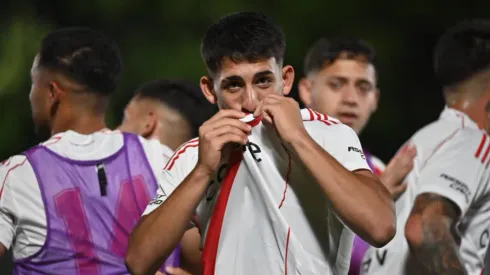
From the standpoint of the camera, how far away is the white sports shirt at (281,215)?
3818 millimetres

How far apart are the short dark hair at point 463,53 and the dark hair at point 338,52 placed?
807 mm

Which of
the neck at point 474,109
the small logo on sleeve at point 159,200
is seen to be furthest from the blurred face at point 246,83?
the neck at point 474,109

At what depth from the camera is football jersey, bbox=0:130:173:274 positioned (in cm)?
483

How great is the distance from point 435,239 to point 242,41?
151 cm

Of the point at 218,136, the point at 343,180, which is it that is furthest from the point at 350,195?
the point at 218,136

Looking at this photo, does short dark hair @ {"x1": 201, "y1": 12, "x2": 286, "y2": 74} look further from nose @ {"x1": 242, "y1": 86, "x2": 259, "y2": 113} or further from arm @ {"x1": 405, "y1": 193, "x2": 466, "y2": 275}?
arm @ {"x1": 405, "y1": 193, "x2": 466, "y2": 275}

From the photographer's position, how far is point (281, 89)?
4039mm

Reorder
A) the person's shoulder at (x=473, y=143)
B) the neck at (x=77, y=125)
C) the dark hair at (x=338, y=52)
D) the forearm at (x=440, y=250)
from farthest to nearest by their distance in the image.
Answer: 1. the dark hair at (x=338, y=52)
2. the person's shoulder at (x=473, y=143)
3. the neck at (x=77, y=125)
4. the forearm at (x=440, y=250)

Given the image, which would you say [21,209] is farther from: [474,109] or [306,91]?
[306,91]

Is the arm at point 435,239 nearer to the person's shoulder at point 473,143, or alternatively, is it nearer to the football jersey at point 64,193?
the person's shoulder at point 473,143

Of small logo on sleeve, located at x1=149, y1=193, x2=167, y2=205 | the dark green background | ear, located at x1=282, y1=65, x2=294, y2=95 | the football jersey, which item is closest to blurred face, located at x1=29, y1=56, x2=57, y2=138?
the football jersey

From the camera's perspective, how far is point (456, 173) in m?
5.19

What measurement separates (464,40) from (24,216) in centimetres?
231

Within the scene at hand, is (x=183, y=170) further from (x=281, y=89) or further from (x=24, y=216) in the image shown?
(x=24, y=216)
